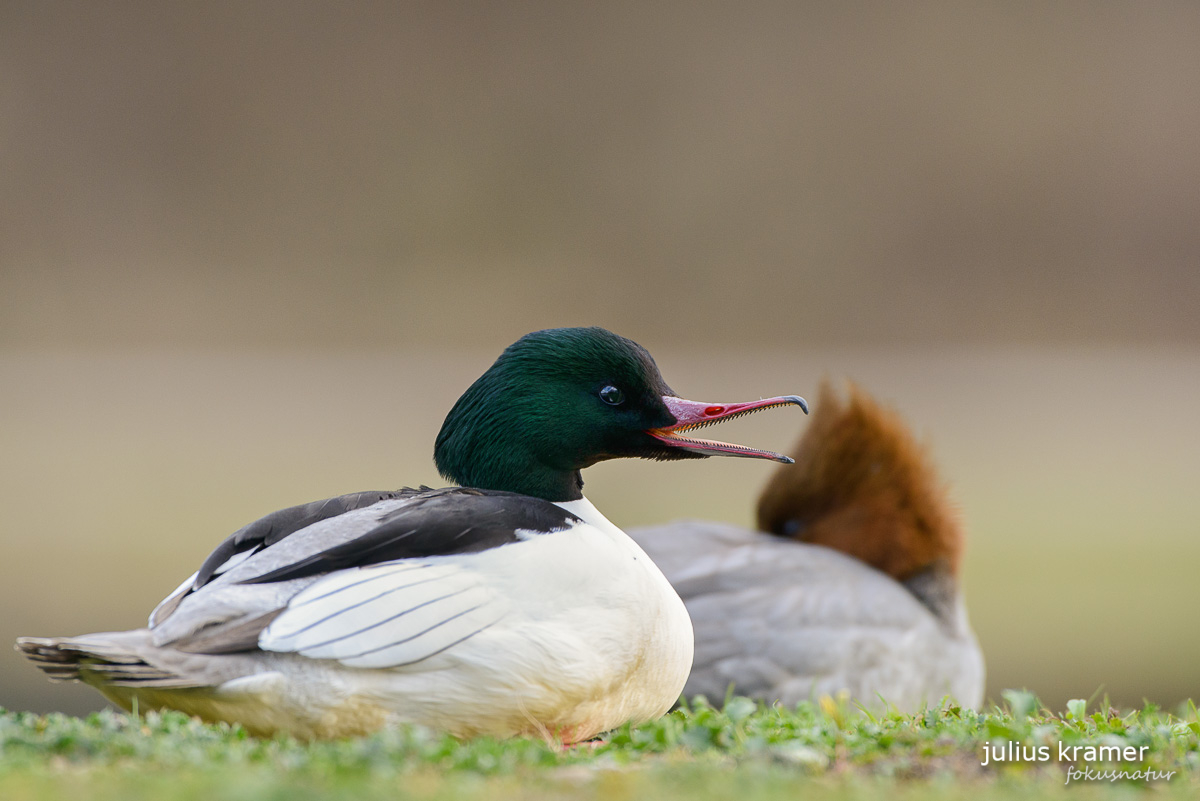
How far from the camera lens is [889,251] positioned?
2027 centimetres

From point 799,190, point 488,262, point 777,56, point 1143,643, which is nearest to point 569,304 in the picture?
point 488,262

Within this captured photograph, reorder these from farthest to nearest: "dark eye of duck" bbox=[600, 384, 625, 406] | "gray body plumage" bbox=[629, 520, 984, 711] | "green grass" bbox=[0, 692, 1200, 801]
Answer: "gray body plumage" bbox=[629, 520, 984, 711]
"dark eye of duck" bbox=[600, 384, 625, 406]
"green grass" bbox=[0, 692, 1200, 801]

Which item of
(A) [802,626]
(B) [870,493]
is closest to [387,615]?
(A) [802,626]

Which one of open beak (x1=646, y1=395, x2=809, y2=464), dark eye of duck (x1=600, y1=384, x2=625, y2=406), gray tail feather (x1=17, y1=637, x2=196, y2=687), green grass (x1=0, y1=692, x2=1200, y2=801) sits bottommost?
green grass (x1=0, y1=692, x2=1200, y2=801)

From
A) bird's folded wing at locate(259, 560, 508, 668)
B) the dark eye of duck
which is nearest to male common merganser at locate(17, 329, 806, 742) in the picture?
bird's folded wing at locate(259, 560, 508, 668)

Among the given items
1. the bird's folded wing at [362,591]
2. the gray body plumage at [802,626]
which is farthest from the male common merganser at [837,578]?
the bird's folded wing at [362,591]

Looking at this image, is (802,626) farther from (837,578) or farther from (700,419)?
(700,419)

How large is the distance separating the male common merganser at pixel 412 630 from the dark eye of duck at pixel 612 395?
0.80 feet

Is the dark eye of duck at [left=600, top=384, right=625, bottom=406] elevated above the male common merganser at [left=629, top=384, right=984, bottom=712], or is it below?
above

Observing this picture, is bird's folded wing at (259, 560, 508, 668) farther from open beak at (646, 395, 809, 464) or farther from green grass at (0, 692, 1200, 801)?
open beak at (646, 395, 809, 464)

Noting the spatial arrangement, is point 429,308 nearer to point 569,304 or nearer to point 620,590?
point 569,304

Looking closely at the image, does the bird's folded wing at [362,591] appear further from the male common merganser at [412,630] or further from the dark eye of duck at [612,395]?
the dark eye of duck at [612,395]

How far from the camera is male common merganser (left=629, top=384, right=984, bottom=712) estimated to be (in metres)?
4.11

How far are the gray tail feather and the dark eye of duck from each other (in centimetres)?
101
